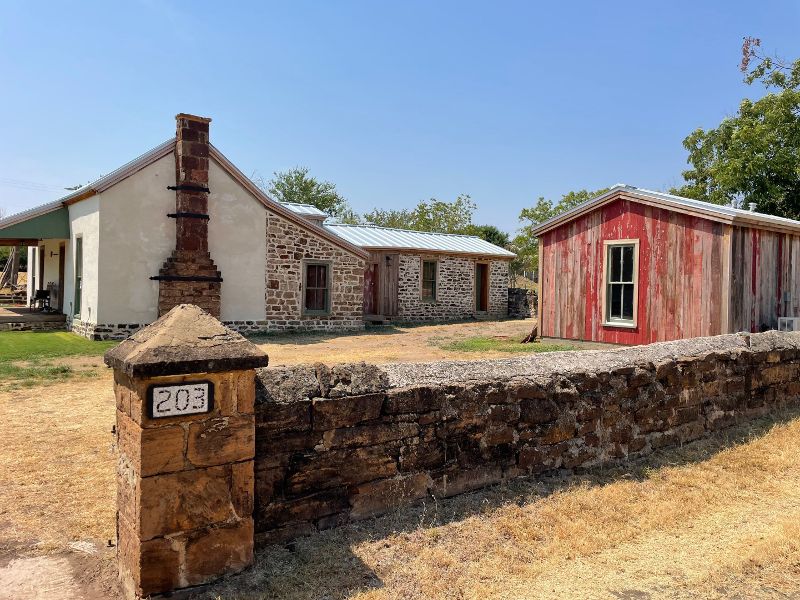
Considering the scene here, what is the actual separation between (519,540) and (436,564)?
2.12 feet

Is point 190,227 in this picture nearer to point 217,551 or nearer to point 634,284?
point 634,284

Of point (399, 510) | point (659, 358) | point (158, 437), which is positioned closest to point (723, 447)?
point (659, 358)

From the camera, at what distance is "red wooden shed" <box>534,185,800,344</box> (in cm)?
1085

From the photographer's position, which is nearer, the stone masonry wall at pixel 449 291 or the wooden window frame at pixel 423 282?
the stone masonry wall at pixel 449 291

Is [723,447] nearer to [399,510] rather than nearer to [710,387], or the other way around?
[710,387]

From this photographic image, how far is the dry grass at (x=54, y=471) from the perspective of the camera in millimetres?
3766

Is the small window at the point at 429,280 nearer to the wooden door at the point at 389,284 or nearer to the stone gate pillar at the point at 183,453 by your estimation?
the wooden door at the point at 389,284

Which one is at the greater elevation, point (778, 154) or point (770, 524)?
point (778, 154)

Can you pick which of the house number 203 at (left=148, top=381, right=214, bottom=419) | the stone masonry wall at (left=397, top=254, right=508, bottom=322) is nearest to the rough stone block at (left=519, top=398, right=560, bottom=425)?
the house number 203 at (left=148, top=381, right=214, bottom=419)

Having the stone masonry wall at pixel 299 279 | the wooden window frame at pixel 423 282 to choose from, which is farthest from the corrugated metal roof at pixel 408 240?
the stone masonry wall at pixel 299 279

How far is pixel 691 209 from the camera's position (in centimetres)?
1100

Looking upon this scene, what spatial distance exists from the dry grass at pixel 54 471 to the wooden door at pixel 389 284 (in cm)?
1425

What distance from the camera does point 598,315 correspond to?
42.0ft

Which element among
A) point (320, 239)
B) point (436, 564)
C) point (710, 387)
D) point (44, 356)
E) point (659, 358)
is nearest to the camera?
point (436, 564)
